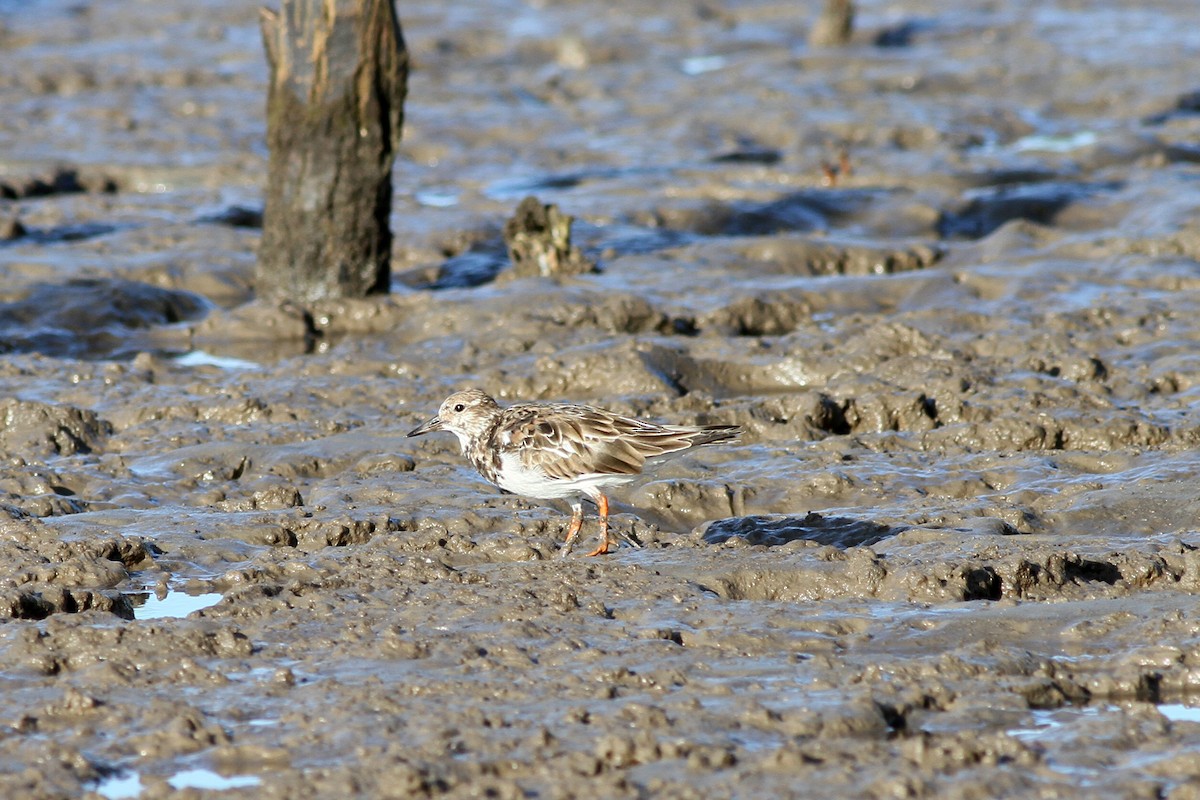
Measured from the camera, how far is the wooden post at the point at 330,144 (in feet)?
37.6

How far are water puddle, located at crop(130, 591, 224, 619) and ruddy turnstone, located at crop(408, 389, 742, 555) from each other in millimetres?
1496

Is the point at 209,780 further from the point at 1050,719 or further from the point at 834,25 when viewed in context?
the point at 834,25

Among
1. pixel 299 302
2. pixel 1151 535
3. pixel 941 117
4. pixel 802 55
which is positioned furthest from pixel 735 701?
pixel 802 55

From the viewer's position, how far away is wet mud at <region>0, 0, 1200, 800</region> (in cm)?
509

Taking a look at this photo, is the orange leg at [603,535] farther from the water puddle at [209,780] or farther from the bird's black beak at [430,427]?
the water puddle at [209,780]

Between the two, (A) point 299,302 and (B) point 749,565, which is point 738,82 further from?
(B) point 749,565

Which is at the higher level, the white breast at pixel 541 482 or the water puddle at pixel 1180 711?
the white breast at pixel 541 482

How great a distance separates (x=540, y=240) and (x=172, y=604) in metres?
6.18

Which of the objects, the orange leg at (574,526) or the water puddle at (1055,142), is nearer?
the orange leg at (574,526)

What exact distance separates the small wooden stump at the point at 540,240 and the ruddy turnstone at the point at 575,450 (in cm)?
489

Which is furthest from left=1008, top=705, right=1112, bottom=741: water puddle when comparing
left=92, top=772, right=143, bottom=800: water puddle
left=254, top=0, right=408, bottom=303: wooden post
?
left=254, top=0, right=408, bottom=303: wooden post

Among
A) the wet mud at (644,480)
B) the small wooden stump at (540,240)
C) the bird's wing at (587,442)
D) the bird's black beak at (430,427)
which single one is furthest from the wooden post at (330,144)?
the bird's wing at (587,442)

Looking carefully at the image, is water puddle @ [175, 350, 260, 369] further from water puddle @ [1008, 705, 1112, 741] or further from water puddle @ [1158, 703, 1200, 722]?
water puddle @ [1158, 703, 1200, 722]

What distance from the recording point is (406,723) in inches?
203
